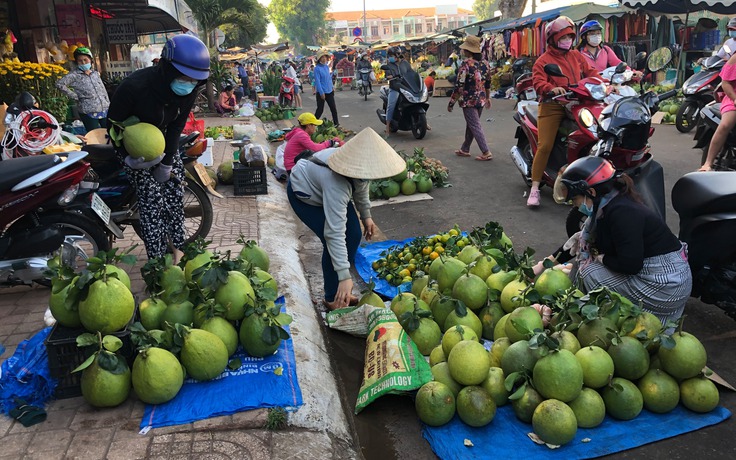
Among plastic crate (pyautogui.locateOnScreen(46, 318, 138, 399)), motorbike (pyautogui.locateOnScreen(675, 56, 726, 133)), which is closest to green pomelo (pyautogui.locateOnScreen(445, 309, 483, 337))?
plastic crate (pyautogui.locateOnScreen(46, 318, 138, 399))

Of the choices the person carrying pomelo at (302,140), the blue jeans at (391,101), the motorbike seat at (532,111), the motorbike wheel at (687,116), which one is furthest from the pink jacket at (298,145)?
the motorbike wheel at (687,116)

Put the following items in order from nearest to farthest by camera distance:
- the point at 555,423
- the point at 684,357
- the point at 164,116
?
1. the point at 555,423
2. the point at 684,357
3. the point at 164,116

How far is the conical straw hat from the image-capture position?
365 centimetres

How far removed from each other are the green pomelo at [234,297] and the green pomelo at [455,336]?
44.5 inches

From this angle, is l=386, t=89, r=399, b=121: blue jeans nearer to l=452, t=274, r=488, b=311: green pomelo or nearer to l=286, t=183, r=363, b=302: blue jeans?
l=286, t=183, r=363, b=302: blue jeans

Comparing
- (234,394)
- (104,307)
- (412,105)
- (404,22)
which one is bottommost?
(234,394)

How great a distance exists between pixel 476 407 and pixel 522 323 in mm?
553

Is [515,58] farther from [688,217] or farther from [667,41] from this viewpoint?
[688,217]

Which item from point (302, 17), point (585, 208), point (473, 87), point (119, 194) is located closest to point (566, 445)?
point (585, 208)

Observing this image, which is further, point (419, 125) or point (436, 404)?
point (419, 125)

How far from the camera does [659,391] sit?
2.93 meters

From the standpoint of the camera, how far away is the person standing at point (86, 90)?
878 centimetres

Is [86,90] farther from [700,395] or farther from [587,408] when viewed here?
[700,395]

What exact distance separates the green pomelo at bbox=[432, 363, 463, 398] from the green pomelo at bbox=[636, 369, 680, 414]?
3.13 feet
